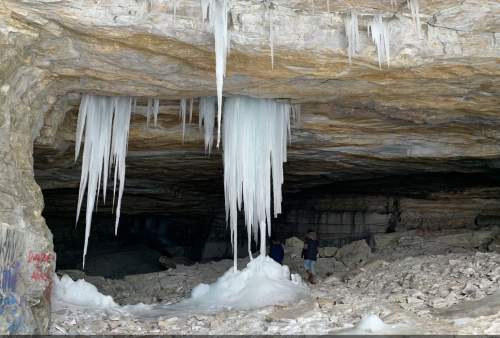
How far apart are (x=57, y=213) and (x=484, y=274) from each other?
1337cm

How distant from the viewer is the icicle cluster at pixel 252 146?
7.73 m

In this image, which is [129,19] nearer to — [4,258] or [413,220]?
[4,258]

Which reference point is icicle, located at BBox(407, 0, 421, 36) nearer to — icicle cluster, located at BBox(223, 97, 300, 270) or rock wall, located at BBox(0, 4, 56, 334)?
icicle cluster, located at BBox(223, 97, 300, 270)

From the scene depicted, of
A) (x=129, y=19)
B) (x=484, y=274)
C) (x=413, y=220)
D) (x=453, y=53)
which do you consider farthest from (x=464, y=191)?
(x=129, y=19)

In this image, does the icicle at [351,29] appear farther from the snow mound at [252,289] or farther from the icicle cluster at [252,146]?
the snow mound at [252,289]

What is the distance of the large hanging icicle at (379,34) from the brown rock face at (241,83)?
9 cm

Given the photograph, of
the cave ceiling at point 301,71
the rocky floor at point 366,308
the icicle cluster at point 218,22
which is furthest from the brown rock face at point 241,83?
the rocky floor at point 366,308

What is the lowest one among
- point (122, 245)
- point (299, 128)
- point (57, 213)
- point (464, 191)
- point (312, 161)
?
point (122, 245)

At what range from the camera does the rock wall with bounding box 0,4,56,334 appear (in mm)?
4812

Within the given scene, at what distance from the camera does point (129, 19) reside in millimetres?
5027

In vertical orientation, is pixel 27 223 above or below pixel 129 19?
below

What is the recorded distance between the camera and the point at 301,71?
6.21 meters

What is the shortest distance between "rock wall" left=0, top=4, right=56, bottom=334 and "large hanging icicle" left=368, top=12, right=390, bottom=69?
154 inches

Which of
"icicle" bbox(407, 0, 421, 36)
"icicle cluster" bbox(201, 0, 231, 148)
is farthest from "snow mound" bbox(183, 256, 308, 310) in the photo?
"icicle" bbox(407, 0, 421, 36)
